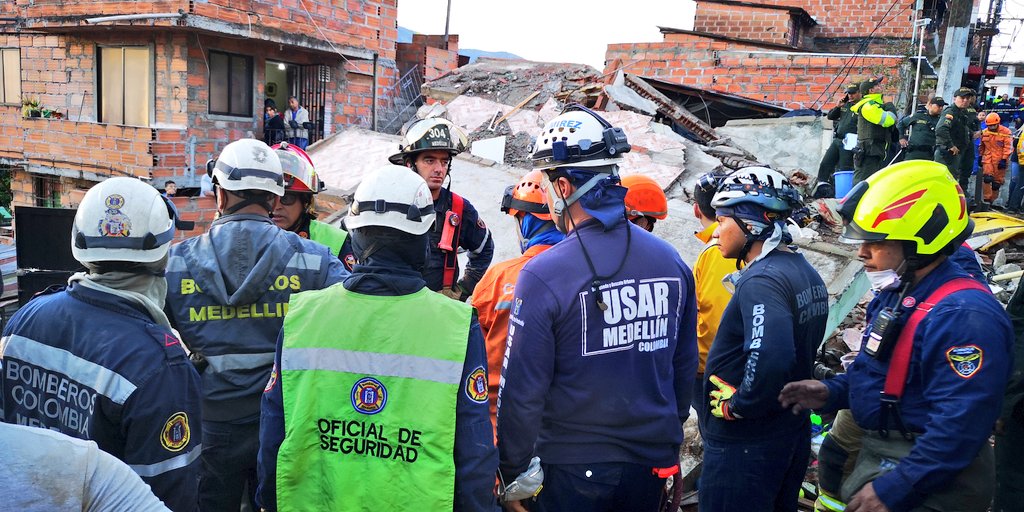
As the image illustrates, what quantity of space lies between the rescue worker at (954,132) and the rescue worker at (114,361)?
1152 centimetres

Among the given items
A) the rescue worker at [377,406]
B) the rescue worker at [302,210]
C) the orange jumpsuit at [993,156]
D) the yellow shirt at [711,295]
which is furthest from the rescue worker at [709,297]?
the orange jumpsuit at [993,156]

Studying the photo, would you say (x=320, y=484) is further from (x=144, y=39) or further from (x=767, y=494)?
(x=144, y=39)

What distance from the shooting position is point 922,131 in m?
10.8

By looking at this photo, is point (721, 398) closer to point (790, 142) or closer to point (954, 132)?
point (954, 132)

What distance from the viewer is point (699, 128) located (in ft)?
40.8

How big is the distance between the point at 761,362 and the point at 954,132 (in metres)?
10.3

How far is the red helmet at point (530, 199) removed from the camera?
3.08 metres

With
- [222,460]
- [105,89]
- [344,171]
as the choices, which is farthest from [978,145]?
[105,89]

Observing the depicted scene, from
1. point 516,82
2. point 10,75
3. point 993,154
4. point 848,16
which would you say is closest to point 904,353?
point 516,82

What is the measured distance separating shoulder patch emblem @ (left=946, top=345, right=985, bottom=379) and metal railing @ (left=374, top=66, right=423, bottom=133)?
556 inches

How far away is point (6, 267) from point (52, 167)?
8116 millimetres

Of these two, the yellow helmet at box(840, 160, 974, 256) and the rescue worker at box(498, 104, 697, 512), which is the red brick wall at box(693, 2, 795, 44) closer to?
the yellow helmet at box(840, 160, 974, 256)

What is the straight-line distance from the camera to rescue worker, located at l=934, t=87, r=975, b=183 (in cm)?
1075

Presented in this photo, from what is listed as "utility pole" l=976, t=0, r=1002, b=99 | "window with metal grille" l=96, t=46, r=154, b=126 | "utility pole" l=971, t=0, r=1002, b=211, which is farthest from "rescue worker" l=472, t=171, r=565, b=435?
"utility pole" l=976, t=0, r=1002, b=99
